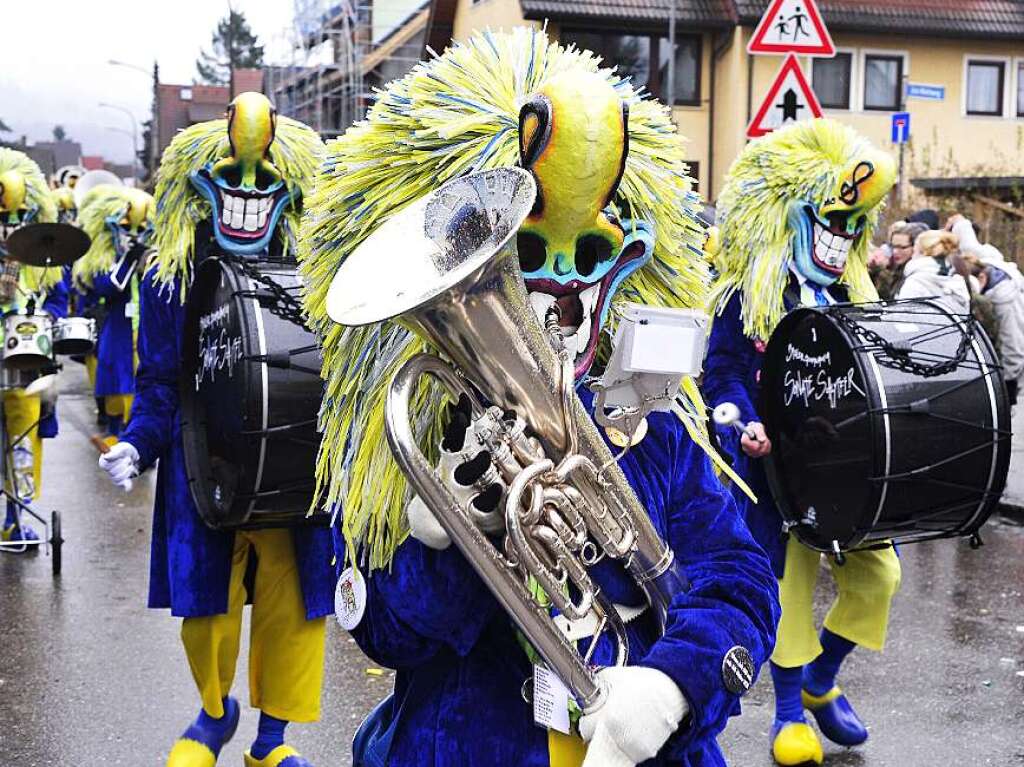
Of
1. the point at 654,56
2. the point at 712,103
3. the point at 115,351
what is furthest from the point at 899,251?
Result: the point at 712,103

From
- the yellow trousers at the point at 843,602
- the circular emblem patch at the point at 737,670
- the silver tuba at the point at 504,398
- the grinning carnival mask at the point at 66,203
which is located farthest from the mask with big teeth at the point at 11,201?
the circular emblem patch at the point at 737,670

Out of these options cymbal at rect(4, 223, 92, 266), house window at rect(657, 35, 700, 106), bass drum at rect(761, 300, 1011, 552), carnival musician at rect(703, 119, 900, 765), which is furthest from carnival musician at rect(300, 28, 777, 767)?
house window at rect(657, 35, 700, 106)

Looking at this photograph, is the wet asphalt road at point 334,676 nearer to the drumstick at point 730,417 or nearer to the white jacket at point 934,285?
the drumstick at point 730,417

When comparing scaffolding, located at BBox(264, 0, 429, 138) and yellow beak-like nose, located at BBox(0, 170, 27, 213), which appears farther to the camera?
scaffolding, located at BBox(264, 0, 429, 138)

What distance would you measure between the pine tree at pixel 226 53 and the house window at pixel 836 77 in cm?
4894

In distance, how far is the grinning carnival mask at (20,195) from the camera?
7.29 metres

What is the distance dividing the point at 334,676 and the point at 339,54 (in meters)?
31.7

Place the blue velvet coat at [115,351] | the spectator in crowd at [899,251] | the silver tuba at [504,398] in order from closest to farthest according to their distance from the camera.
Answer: the silver tuba at [504,398] → the spectator in crowd at [899,251] → the blue velvet coat at [115,351]

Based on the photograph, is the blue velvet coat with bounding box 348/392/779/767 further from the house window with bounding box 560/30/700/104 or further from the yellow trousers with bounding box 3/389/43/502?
the house window with bounding box 560/30/700/104

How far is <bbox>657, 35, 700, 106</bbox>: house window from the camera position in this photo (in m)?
25.8

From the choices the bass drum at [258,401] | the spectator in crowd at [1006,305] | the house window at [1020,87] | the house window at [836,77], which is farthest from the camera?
the house window at [1020,87]

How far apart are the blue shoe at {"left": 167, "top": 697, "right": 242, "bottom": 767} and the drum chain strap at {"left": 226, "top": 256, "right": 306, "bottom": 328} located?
4.15ft

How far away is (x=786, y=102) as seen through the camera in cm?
704

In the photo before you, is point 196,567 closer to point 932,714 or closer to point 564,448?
point 564,448
